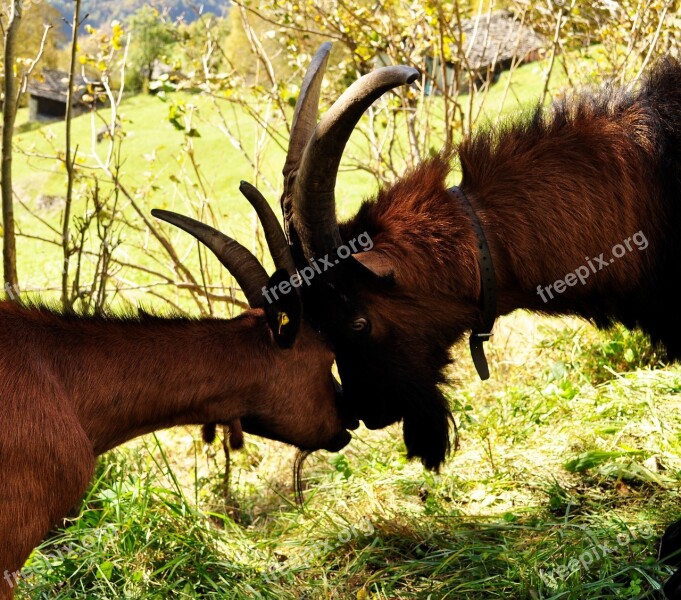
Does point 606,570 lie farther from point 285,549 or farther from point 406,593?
point 285,549

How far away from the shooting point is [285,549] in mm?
4145

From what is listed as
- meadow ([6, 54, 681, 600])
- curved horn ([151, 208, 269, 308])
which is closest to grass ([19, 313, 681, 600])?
meadow ([6, 54, 681, 600])

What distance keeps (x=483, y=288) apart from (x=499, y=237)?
230mm

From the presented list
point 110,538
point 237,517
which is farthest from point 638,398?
point 110,538

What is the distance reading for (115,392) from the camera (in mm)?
3031

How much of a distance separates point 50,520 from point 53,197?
18474 millimetres

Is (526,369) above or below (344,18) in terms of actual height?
below

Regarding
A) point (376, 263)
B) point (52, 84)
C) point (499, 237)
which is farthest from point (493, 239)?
point (52, 84)

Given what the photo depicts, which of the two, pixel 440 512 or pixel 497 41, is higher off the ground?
pixel 497 41

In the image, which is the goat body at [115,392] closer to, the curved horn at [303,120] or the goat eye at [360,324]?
the goat eye at [360,324]

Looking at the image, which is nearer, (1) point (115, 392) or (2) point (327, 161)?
(1) point (115, 392)

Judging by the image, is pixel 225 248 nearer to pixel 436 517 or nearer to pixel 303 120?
pixel 303 120

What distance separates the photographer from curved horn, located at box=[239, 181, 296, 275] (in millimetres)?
3168

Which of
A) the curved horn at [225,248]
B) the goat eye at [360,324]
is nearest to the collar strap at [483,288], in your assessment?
the goat eye at [360,324]
